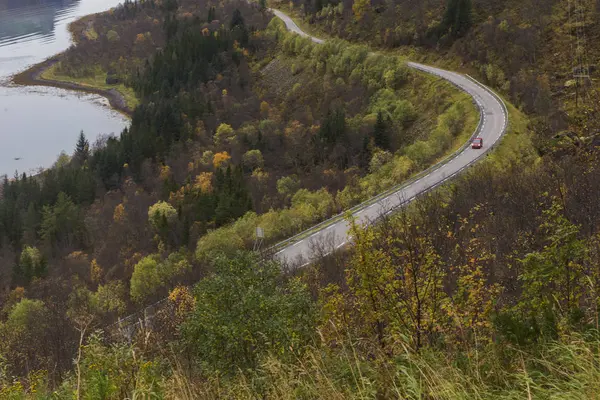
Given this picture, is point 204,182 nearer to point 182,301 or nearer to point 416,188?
point 416,188

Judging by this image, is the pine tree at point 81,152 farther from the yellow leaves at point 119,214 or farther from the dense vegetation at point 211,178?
the yellow leaves at point 119,214

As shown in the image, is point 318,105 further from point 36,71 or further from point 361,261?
point 36,71

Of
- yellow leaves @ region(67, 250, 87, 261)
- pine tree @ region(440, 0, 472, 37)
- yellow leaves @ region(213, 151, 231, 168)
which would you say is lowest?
yellow leaves @ region(67, 250, 87, 261)

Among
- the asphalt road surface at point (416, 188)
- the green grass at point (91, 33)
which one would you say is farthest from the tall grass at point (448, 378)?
the green grass at point (91, 33)

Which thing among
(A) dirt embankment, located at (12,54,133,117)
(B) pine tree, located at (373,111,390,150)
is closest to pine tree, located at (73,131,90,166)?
(A) dirt embankment, located at (12,54,133,117)

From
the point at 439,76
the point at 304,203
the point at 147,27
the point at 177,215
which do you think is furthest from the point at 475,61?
the point at 147,27

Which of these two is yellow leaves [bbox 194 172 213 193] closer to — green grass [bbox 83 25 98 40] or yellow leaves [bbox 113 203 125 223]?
yellow leaves [bbox 113 203 125 223]
